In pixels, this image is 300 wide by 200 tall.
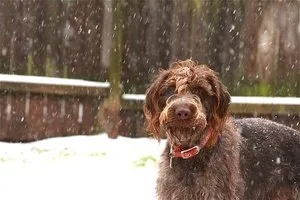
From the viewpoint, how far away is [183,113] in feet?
13.9

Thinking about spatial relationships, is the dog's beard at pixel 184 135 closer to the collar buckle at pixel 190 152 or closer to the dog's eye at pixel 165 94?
the collar buckle at pixel 190 152

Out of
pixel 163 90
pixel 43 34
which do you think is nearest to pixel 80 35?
pixel 43 34

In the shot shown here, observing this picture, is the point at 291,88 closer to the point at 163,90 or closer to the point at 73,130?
the point at 73,130

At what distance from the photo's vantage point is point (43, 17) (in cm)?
780

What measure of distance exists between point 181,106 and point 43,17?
13.2 feet

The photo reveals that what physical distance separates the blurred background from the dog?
3.20m

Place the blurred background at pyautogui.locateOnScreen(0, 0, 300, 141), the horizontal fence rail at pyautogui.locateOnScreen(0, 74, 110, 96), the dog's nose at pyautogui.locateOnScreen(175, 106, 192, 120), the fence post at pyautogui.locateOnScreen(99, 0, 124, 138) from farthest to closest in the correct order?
the fence post at pyautogui.locateOnScreen(99, 0, 124, 138) → the blurred background at pyautogui.locateOnScreen(0, 0, 300, 141) → the horizontal fence rail at pyautogui.locateOnScreen(0, 74, 110, 96) → the dog's nose at pyautogui.locateOnScreen(175, 106, 192, 120)

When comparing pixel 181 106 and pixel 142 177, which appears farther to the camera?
pixel 142 177

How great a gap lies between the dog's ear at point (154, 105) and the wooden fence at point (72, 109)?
3.21 metres

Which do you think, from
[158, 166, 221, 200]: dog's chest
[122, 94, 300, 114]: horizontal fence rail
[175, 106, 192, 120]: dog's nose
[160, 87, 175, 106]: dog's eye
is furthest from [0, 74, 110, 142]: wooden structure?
[175, 106, 192, 120]: dog's nose

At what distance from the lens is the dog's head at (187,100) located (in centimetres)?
434

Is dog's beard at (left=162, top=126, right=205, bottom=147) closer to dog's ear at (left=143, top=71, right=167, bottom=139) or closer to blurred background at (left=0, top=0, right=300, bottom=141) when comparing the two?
dog's ear at (left=143, top=71, right=167, bottom=139)

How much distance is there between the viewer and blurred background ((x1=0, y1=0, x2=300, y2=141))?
777 cm

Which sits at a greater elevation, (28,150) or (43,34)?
(43,34)
